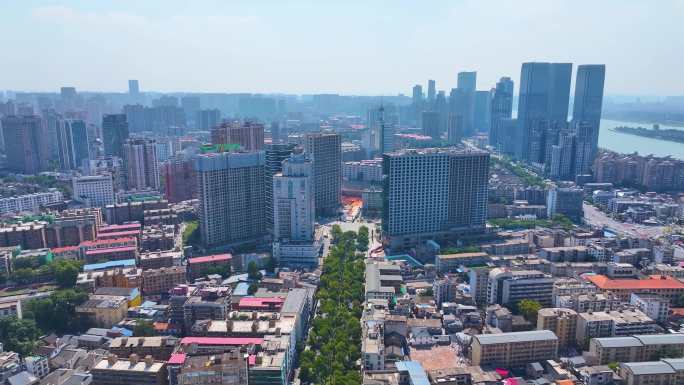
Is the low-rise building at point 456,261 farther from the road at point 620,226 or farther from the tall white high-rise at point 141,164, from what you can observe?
the tall white high-rise at point 141,164

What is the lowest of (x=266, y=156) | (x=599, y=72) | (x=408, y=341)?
(x=408, y=341)

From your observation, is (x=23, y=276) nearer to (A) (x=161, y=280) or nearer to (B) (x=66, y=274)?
(B) (x=66, y=274)

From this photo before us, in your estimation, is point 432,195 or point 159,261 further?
point 432,195

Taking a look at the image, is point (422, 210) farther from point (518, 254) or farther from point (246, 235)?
point (246, 235)

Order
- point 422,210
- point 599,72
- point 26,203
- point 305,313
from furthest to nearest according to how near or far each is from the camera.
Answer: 1. point 599,72
2. point 26,203
3. point 422,210
4. point 305,313

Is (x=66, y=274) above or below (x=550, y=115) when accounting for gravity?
below

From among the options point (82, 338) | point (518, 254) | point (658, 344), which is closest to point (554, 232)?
point (518, 254)

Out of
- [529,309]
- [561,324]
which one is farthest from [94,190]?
[561,324]
